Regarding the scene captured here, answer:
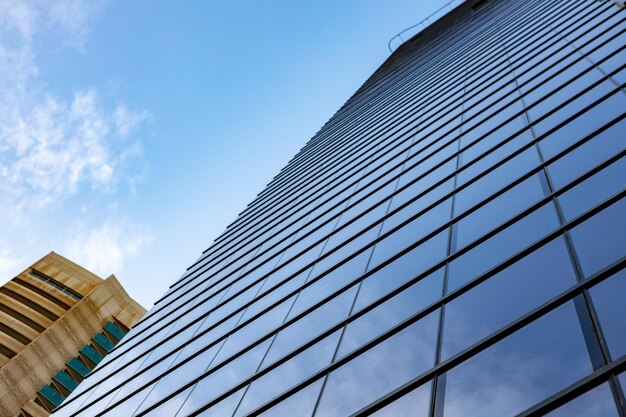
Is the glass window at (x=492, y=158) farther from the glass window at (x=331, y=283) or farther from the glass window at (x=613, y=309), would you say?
the glass window at (x=613, y=309)

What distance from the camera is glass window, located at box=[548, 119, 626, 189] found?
8.60 m

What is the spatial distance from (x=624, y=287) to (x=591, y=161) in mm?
3874

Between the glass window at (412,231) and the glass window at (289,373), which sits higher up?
the glass window at (412,231)

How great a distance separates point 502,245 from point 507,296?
62.6 inches

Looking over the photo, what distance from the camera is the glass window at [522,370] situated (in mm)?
5105

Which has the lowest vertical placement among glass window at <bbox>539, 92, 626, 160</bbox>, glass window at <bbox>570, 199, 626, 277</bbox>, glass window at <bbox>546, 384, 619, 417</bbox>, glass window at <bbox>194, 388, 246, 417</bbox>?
glass window at <bbox>546, 384, 619, 417</bbox>

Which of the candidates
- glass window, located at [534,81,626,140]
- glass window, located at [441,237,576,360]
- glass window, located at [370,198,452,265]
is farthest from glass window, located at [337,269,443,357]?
glass window, located at [534,81,626,140]

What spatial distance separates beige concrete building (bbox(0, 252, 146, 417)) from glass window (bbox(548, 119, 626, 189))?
29847 millimetres

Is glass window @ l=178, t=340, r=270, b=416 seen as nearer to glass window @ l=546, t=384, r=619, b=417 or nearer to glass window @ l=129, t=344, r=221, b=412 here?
glass window @ l=129, t=344, r=221, b=412

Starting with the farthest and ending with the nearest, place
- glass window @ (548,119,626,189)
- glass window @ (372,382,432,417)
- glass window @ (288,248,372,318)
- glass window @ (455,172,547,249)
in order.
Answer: glass window @ (288,248,372,318), glass window @ (455,172,547,249), glass window @ (548,119,626,189), glass window @ (372,382,432,417)

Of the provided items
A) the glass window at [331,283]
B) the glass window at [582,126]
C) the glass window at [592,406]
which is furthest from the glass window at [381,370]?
the glass window at [582,126]

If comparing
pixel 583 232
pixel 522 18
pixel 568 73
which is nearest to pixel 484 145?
pixel 568 73

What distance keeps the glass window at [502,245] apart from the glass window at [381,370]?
33.1 inches

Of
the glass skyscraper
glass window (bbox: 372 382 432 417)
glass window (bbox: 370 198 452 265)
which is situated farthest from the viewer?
glass window (bbox: 370 198 452 265)
